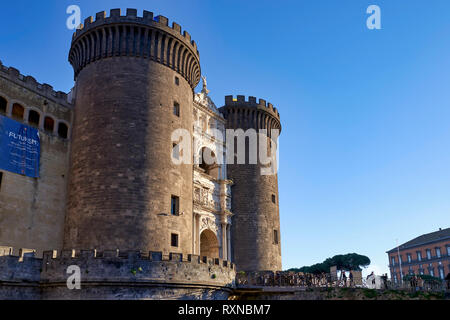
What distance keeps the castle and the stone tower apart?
8.26ft

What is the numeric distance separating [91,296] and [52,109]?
14280 millimetres

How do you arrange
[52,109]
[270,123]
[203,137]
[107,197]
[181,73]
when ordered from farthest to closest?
[270,123] < [203,137] < [181,73] < [52,109] < [107,197]

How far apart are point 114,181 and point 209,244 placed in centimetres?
1209

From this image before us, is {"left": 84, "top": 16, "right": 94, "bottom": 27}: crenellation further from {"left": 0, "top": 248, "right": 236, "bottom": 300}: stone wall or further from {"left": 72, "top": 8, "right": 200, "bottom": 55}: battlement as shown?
{"left": 0, "top": 248, "right": 236, "bottom": 300}: stone wall

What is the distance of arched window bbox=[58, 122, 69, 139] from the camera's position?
30.1m

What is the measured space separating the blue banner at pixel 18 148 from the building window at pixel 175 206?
8.47 metres

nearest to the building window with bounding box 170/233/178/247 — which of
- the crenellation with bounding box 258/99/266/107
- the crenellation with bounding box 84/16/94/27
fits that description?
the crenellation with bounding box 84/16/94/27

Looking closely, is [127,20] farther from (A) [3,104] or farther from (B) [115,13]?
(A) [3,104]

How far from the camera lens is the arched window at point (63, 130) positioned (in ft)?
98.9

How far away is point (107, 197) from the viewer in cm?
2644

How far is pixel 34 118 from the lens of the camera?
2891cm

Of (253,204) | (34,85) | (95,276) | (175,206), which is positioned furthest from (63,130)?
(253,204)

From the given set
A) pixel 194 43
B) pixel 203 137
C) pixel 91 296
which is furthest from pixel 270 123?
pixel 91 296
